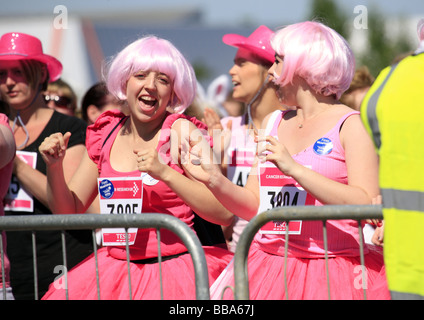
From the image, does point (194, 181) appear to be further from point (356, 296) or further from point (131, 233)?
point (356, 296)

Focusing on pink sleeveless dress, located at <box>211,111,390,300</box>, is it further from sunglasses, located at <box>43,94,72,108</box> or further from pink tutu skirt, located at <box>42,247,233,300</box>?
sunglasses, located at <box>43,94,72,108</box>

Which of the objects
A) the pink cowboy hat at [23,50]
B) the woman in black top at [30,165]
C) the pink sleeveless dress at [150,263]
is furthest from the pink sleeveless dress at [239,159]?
the pink cowboy hat at [23,50]

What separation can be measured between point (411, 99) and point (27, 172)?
273 centimetres

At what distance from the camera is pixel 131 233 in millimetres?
3416

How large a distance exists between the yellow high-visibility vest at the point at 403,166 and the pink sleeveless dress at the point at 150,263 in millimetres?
1221

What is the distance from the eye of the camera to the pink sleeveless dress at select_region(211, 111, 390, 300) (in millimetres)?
3164

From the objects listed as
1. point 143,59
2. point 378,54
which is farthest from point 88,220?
point 378,54

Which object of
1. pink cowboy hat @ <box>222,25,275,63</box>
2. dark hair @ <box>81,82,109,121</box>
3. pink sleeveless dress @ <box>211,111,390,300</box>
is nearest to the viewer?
pink sleeveless dress @ <box>211,111,390,300</box>

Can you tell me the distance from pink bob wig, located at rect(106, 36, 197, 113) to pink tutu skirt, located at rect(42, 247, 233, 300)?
0.88 metres

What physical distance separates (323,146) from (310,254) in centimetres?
51

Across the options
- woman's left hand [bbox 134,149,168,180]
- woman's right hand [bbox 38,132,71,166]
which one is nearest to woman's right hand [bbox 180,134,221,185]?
woman's left hand [bbox 134,149,168,180]

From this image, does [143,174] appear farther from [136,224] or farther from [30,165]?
[30,165]

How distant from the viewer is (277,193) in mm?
3391

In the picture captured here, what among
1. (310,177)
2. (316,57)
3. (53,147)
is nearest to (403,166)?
(310,177)
